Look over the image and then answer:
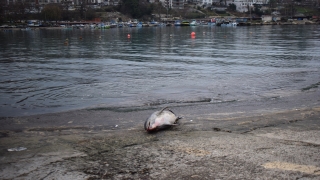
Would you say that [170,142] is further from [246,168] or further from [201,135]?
[246,168]

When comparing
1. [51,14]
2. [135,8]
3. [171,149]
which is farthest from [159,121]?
[135,8]

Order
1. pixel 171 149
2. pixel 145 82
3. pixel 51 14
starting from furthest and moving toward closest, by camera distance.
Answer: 1. pixel 51 14
2. pixel 145 82
3. pixel 171 149

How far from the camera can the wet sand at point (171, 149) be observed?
544 cm

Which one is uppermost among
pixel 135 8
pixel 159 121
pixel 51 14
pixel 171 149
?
pixel 135 8

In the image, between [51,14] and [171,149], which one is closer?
[171,149]

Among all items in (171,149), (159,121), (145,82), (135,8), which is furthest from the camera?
(135,8)

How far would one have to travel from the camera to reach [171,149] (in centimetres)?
656

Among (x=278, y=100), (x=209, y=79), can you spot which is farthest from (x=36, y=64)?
(x=278, y=100)

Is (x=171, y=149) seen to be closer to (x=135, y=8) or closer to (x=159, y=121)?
(x=159, y=121)

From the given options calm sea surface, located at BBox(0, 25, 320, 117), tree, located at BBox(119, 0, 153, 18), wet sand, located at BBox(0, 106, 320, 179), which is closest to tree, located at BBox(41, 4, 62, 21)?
tree, located at BBox(119, 0, 153, 18)

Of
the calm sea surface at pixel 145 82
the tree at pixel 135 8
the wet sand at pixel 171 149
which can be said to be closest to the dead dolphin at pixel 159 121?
the wet sand at pixel 171 149

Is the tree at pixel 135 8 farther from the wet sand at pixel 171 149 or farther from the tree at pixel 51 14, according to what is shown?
the wet sand at pixel 171 149

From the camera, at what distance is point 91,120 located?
33.6 ft

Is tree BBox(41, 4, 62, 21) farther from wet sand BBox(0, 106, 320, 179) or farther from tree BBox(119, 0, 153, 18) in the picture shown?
wet sand BBox(0, 106, 320, 179)
